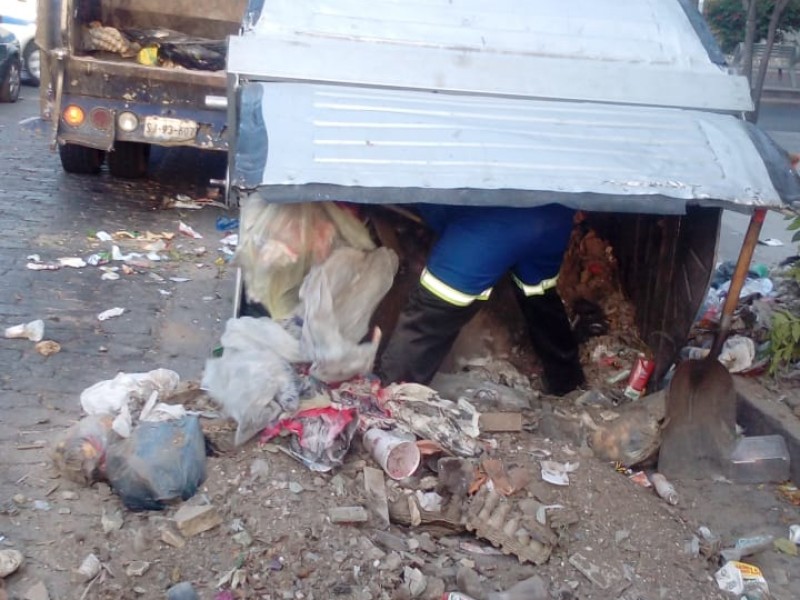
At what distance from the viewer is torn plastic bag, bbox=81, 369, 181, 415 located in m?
3.48

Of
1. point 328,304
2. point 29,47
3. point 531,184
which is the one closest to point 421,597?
point 328,304

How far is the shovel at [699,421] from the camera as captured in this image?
12.4ft

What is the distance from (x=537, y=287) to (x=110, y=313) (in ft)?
7.47

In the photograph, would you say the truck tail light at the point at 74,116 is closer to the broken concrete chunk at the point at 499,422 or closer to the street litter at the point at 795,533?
the broken concrete chunk at the point at 499,422

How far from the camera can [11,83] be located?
11.0m

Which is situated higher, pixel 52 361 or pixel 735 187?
pixel 735 187

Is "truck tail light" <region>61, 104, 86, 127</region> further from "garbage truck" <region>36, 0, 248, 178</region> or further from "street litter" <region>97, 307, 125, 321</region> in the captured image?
"street litter" <region>97, 307, 125, 321</region>

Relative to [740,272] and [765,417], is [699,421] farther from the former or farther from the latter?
[740,272]

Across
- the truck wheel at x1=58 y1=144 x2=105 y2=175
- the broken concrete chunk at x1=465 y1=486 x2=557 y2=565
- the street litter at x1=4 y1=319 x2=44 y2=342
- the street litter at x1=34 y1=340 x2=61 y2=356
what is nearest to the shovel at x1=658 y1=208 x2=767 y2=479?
the broken concrete chunk at x1=465 y1=486 x2=557 y2=565

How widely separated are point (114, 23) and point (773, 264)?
5185mm

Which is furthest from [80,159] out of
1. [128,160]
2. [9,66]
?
[9,66]

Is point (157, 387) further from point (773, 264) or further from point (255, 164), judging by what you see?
point (773, 264)

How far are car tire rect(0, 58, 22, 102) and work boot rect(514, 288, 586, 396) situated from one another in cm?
868

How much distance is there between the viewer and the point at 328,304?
138 inches
